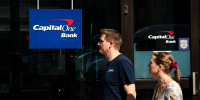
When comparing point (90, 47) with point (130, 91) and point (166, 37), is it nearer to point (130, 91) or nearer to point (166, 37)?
point (166, 37)

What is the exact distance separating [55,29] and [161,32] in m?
2.02

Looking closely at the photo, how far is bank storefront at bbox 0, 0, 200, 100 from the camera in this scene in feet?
20.9

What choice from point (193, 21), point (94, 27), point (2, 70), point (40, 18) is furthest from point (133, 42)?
point (2, 70)

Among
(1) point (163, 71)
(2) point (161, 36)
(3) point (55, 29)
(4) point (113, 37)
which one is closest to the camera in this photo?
(1) point (163, 71)

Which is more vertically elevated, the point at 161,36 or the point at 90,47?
the point at 161,36

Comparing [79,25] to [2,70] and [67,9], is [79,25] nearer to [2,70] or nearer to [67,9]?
[67,9]

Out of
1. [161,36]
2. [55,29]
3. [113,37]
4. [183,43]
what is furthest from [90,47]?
[113,37]

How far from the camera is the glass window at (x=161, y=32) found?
6.49m

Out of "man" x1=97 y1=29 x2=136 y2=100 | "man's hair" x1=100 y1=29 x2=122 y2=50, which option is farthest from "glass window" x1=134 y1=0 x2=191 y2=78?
"man" x1=97 y1=29 x2=136 y2=100

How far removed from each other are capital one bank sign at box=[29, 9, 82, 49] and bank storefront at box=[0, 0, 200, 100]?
0.13 ft

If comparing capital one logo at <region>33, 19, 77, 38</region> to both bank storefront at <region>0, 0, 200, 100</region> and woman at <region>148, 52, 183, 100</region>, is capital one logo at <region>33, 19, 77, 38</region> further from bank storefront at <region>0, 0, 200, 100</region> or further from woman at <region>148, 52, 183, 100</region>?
woman at <region>148, 52, 183, 100</region>

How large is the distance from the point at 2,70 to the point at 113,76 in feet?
10.9

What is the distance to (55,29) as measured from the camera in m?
6.35

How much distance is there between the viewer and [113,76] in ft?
12.3
